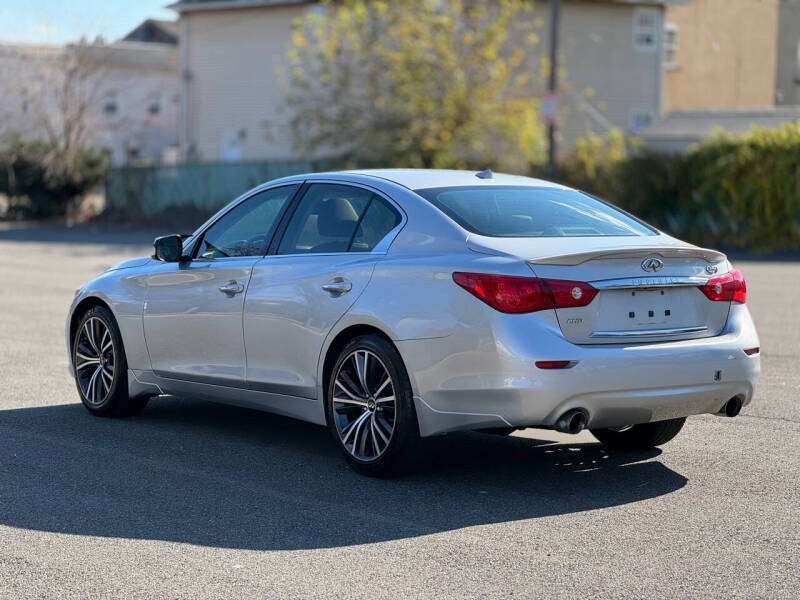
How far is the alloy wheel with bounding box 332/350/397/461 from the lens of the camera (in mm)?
6680

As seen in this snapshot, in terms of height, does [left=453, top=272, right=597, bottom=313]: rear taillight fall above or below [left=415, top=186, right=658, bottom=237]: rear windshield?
below

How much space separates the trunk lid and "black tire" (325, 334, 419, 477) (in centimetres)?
74

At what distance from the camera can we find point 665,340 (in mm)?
6469

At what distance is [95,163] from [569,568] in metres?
36.4

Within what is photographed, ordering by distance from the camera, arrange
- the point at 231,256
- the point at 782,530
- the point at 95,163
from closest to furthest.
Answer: the point at 782,530 → the point at 231,256 → the point at 95,163

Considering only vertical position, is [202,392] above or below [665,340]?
below

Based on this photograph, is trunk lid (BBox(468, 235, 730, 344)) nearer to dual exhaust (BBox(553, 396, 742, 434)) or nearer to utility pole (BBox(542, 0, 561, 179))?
dual exhaust (BBox(553, 396, 742, 434))

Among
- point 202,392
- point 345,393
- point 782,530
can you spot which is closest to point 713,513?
point 782,530

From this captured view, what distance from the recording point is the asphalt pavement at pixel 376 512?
5.04 meters

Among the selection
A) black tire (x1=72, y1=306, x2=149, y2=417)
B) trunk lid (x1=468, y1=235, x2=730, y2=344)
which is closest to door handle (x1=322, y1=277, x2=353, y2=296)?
trunk lid (x1=468, y1=235, x2=730, y2=344)

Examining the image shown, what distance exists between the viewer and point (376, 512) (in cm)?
608

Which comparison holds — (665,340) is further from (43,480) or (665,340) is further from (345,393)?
(43,480)

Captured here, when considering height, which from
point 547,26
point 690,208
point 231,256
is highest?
point 547,26

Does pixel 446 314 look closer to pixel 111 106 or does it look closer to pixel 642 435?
pixel 642 435
